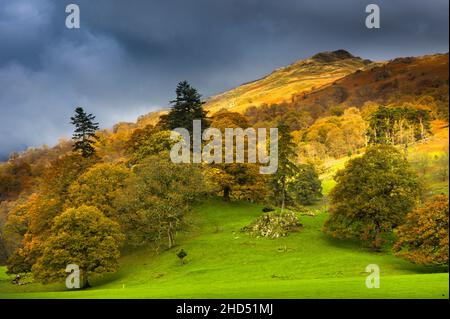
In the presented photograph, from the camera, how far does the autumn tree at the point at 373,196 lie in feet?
202

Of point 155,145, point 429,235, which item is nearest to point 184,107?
point 155,145

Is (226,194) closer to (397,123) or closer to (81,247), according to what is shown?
(81,247)

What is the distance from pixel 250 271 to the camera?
54.2m

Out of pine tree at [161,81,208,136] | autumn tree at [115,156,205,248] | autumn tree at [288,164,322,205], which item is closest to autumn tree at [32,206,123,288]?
autumn tree at [115,156,205,248]

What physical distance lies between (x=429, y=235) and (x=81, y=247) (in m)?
42.6

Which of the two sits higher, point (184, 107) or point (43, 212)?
point (184, 107)

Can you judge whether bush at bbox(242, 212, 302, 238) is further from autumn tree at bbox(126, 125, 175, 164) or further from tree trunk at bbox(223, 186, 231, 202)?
autumn tree at bbox(126, 125, 175, 164)

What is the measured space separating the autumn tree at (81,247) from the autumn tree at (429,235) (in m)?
36.6

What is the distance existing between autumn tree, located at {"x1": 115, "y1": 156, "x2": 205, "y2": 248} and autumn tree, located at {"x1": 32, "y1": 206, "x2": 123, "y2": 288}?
5.64m

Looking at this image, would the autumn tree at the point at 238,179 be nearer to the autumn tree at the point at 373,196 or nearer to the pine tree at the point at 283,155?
the pine tree at the point at 283,155

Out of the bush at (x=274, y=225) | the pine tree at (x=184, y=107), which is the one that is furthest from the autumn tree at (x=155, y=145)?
the bush at (x=274, y=225)

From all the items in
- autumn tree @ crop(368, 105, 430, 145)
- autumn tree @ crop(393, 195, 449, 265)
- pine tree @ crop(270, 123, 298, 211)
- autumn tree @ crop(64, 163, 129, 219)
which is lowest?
autumn tree @ crop(393, 195, 449, 265)

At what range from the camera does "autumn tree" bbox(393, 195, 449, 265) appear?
158ft

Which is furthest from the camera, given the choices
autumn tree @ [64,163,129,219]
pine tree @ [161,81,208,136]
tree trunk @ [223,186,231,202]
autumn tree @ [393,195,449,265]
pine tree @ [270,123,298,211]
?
pine tree @ [161,81,208,136]
